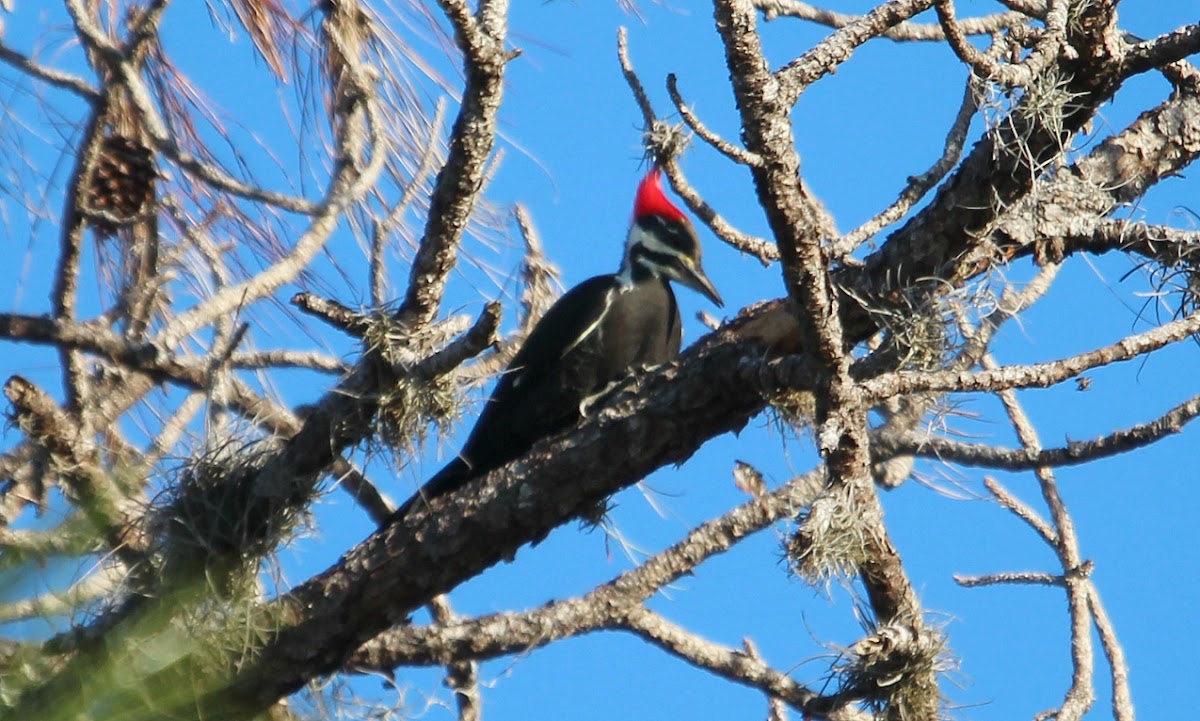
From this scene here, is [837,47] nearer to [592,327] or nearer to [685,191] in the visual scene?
[685,191]

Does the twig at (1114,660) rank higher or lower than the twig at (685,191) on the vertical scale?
lower

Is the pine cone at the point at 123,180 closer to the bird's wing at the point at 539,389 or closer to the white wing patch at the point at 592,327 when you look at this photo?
the bird's wing at the point at 539,389

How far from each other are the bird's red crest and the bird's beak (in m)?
0.16

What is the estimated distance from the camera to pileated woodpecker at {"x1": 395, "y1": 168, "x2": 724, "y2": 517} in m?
3.47

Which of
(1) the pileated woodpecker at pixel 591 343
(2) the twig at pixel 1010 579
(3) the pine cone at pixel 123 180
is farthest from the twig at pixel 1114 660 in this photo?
(3) the pine cone at pixel 123 180

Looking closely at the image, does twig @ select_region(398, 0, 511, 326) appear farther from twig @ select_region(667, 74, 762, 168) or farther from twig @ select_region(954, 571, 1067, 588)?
twig @ select_region(954, 571, 1067, 588)

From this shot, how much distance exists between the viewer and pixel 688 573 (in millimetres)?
3271

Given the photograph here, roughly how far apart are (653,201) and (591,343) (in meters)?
0.68

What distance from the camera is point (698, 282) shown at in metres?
3.95

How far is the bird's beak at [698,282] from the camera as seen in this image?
13.0ft

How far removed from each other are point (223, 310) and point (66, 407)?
409 mm

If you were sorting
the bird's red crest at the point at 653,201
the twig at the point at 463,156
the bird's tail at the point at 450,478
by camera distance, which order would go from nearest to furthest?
the twig at the point at 463,156, the bird's tail at the point at 450,478, the bird's red crest at the point at 653,201

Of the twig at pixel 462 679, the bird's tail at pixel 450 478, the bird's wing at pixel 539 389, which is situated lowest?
the twig at pixel 462 679

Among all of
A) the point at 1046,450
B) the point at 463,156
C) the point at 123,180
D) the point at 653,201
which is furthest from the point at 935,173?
the point at 123,180
